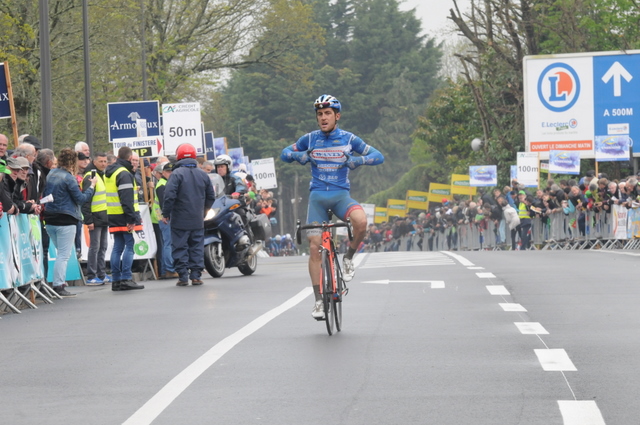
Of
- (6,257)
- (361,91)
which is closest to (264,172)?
(6,257)

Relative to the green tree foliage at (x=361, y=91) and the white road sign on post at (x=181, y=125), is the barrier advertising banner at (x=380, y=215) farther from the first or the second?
the white road sign on post at (x=181, y=125)

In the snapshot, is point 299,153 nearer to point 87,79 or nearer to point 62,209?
point 62,209

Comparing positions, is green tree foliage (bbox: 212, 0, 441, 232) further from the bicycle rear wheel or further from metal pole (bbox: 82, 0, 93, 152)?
the bicycle rear wheel

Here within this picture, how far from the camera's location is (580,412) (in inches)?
265

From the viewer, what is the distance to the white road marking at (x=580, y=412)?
6.49m

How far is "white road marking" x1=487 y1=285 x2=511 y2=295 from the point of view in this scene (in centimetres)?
1452

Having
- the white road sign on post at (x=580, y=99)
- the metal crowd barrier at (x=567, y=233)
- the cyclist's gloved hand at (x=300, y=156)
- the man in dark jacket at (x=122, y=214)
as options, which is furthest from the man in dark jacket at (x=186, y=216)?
the white road sign on post at (x=580, y=99)

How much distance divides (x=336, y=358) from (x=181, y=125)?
69.1 ft

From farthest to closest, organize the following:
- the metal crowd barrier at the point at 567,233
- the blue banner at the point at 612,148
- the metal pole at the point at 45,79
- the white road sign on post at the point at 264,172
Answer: the white road sign on post at the point at 264,172, the blue banner at the point at 612,148, the metal crowd barrier at the point at 567,233, the metal pole at the point at 45,79

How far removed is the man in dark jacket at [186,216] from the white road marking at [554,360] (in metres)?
9.00

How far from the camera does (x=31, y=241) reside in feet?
50.4

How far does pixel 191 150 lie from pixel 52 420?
11403 millimetres

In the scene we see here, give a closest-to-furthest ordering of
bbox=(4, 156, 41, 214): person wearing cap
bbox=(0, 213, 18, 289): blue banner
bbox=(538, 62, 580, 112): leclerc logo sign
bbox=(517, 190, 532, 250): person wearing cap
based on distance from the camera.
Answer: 1. bbox=(0, 213, 18, 289): blue banner
2. bbox=(4, 156, 41, 214): person wearing cap
3. bbox=(517, 190, 532, 250): person wearing cap
4. bbox=(538, 62, 580, 112): leclerc logo sign

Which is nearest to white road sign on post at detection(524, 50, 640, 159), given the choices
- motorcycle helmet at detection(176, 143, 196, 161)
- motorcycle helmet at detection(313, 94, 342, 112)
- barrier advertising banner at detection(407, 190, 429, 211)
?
motorcycle helmet at detection(176, 143, 196, 161)
